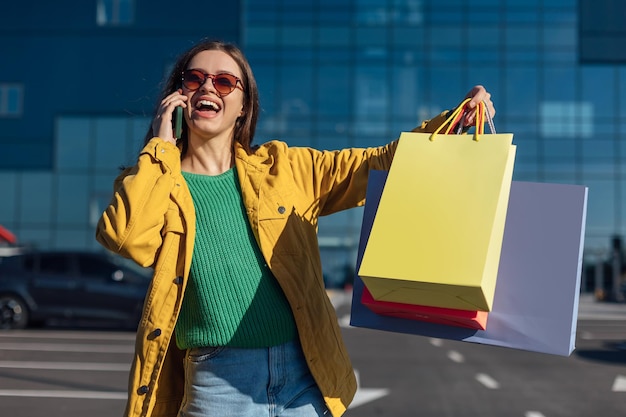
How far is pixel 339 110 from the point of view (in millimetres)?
28906

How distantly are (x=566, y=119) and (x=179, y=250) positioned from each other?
2853 centimetres

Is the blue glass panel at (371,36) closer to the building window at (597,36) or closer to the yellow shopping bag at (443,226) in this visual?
the building window at (597,36)

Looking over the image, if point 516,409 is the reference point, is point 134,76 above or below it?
above

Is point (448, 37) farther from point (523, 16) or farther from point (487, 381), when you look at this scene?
point (487, 381)

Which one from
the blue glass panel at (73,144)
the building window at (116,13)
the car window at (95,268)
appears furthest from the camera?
the blue glass panel at (73,144)

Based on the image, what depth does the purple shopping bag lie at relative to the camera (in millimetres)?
1963

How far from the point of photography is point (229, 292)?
7.35 ft

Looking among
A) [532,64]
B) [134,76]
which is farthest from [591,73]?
[134,76]

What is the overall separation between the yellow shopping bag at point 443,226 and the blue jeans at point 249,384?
0.45 meters

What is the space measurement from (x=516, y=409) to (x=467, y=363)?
287 cm

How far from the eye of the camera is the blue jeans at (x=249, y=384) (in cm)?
220

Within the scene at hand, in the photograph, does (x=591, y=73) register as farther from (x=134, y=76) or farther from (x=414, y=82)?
(x=134, y=76)

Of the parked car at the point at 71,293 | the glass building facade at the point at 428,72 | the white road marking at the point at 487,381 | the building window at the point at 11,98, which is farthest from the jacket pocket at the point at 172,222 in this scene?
the building window at the point at 11,98

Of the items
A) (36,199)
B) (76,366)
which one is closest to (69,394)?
(76,366)
